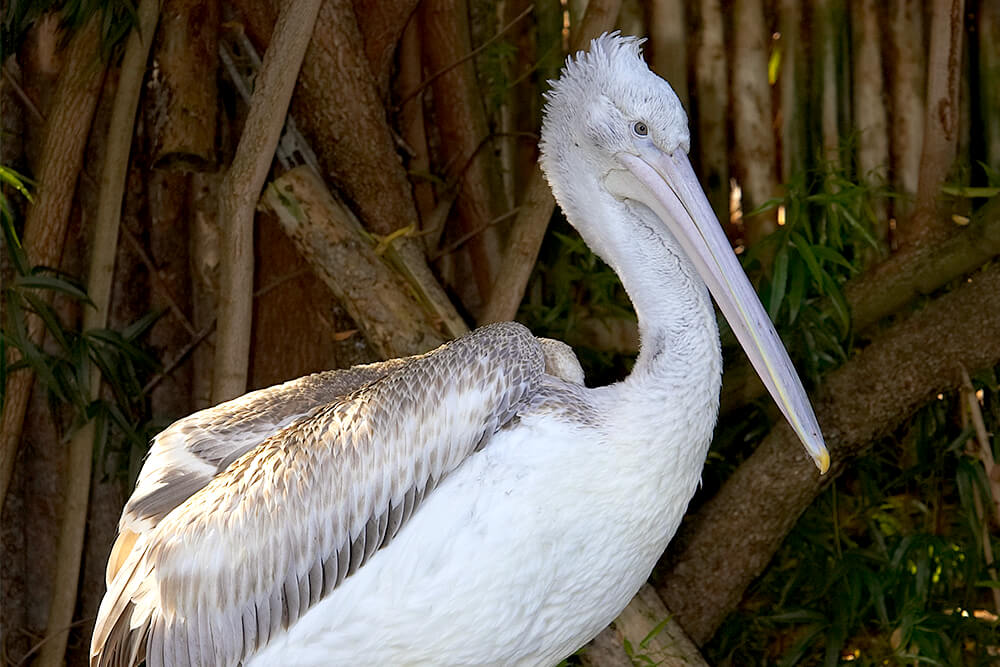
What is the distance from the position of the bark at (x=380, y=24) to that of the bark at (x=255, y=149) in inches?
13.5

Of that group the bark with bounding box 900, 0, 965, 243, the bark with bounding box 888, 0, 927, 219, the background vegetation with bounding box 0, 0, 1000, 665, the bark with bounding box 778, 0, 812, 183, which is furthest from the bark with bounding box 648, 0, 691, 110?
the bark with bounding box 900, 0, 965, 243

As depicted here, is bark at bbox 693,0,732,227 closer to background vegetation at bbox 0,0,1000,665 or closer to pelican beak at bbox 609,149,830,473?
background vegetation at bbox 0,0,1000,665

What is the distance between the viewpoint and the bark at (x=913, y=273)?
9.49 feet

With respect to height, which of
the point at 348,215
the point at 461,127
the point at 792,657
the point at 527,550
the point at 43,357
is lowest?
the point at 792,657

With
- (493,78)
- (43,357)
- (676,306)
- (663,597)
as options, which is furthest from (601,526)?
(493,78)

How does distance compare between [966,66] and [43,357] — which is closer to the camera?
[43,357]

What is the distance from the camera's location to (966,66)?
134 inches

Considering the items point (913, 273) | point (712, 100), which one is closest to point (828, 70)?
point (712, 100)

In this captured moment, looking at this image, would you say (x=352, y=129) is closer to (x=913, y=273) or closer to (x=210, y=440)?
(x=210, y=440)

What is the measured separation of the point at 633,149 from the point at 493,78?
1.55 meters

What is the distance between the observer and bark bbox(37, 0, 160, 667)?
3330mm

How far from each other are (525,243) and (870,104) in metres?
1.12

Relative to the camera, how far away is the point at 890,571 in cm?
317

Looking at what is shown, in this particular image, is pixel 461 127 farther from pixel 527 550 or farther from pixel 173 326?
pixel 527 550
